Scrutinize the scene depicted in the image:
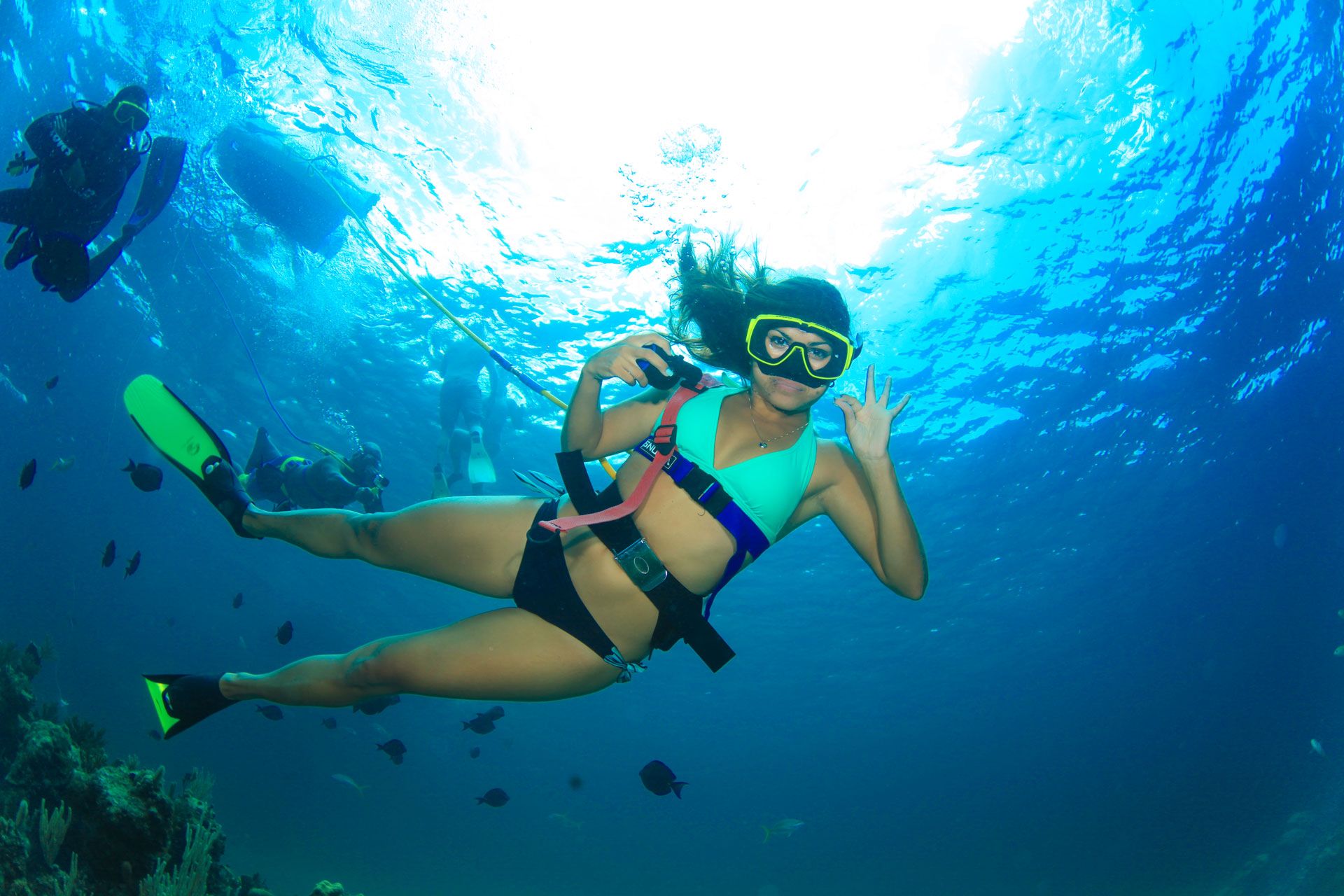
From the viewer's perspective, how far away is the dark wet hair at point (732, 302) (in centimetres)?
288

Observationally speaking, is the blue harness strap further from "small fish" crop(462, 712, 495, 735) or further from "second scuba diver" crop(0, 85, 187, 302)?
"small fish" crop(462, 712, 495, 735)

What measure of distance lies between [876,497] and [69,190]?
8.58 m

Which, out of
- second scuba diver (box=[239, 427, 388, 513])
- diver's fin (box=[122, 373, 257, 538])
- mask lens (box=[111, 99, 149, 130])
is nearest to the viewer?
diver's fin (box=[122, 373, 257, 538])

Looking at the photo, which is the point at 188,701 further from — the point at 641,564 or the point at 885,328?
the point at 885,328

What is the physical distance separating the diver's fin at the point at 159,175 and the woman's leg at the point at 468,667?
252 inches

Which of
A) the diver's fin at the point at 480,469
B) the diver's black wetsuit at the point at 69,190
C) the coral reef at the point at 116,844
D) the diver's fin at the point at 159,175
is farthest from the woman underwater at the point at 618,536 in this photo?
the diver's fin at the point at 159,175

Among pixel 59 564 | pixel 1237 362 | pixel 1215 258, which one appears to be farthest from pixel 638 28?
pixel 59 564

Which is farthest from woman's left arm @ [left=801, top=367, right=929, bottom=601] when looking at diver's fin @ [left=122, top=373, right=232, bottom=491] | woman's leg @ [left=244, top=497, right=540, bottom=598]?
diver's fin @ [left=122, top=373, right=232, bottom=491]

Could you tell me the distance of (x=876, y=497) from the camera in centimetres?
291

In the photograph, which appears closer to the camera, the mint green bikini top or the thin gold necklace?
the mint green bikini top

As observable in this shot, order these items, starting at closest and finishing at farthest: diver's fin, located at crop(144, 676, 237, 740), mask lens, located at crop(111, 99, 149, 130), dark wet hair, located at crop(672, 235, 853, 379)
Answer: dark wet hair, located at crop(672, 235, 853, 379) → diver's fin, located at crop(144, 676, 237, 740) → mask lens, located at crop(111, 99, 149, 130)

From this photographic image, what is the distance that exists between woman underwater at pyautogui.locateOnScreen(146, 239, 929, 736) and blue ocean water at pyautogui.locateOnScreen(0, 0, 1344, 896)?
8023 mm

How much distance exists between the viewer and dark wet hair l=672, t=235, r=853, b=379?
2885mm

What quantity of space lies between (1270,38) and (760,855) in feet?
290
